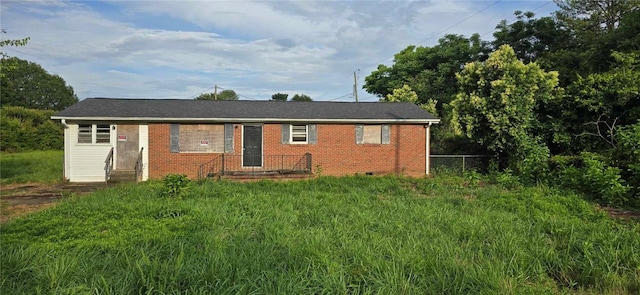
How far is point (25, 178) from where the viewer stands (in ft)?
45.6

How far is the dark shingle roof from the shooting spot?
1488cm

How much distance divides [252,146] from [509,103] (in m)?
10.4

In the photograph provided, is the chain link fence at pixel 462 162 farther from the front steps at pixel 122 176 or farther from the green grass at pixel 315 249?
the front steps at pixel 122 176

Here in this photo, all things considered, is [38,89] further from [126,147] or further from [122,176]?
[122,176]

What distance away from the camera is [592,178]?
1045cm

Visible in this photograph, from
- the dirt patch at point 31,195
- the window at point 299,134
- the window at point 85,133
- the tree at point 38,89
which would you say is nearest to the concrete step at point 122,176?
the dirt patch at point 31,195

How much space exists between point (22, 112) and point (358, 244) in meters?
36.4

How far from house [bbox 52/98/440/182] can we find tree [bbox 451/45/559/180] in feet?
6.62

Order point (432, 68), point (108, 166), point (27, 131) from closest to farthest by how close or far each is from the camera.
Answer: point (108, 166), point (27, 131), point (432, 68)

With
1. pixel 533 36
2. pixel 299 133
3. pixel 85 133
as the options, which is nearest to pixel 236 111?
pixel 299 133

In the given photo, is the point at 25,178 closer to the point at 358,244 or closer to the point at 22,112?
the point at 358,244

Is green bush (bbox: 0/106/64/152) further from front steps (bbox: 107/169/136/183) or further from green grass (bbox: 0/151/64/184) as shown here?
front steps (bbox: 107/169/136/183)

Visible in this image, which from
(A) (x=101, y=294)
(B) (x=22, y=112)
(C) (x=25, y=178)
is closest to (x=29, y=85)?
(B) (x=22, y=112)

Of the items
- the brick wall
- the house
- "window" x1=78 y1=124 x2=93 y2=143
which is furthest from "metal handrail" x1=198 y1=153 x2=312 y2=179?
"window" x1=78 y1=124 x2=93 y2=143
